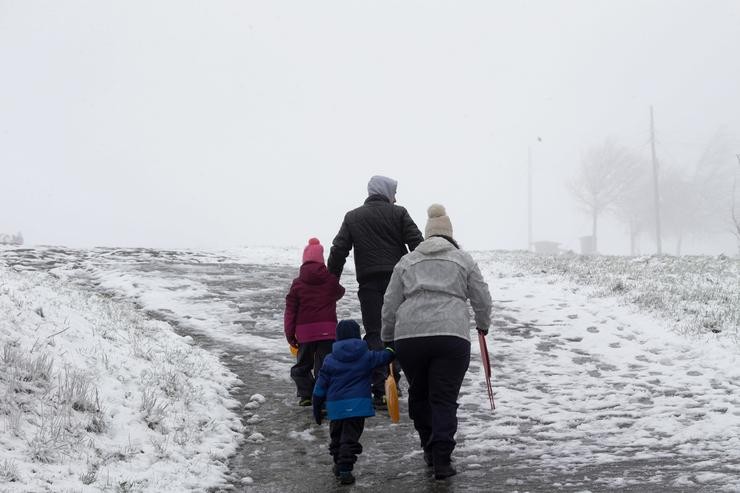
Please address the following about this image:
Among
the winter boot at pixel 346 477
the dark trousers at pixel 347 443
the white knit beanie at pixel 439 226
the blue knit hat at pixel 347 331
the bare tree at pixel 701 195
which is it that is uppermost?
the bare tree at pixel 701 195

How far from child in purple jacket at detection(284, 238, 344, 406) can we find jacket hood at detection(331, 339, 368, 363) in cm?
183

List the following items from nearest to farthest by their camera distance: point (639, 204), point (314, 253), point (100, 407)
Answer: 1. point (100, 407)
2. point (314, 253)
3. point (639, 204)

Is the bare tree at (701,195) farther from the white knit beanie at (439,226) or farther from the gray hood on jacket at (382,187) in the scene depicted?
the white knit beanie at (439,226)

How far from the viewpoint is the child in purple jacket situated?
24.3 ft

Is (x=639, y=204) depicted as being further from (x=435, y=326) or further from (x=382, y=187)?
(x=435, y=326)

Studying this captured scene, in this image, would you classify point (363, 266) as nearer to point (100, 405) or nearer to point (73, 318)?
point (100, 405)

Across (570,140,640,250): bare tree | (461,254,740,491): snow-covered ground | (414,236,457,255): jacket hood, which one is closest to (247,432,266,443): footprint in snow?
(461,254,740,491): snow-covered ground

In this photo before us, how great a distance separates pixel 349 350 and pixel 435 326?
78cm

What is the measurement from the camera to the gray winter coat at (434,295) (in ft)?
17.5

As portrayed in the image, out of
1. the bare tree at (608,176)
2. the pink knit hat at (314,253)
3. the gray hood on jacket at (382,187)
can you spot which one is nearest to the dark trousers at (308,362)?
the pink knit hat at (314,253)

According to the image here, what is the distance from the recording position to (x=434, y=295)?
5410mm

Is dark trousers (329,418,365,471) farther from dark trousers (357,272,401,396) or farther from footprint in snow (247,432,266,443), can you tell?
dark trousers (357,272,401,396)

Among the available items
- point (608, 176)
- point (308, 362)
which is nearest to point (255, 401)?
point (308, 362)

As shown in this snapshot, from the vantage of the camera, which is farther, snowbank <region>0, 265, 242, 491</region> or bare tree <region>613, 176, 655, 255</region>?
bare tree <region>613, 176, 655, 255</region>
